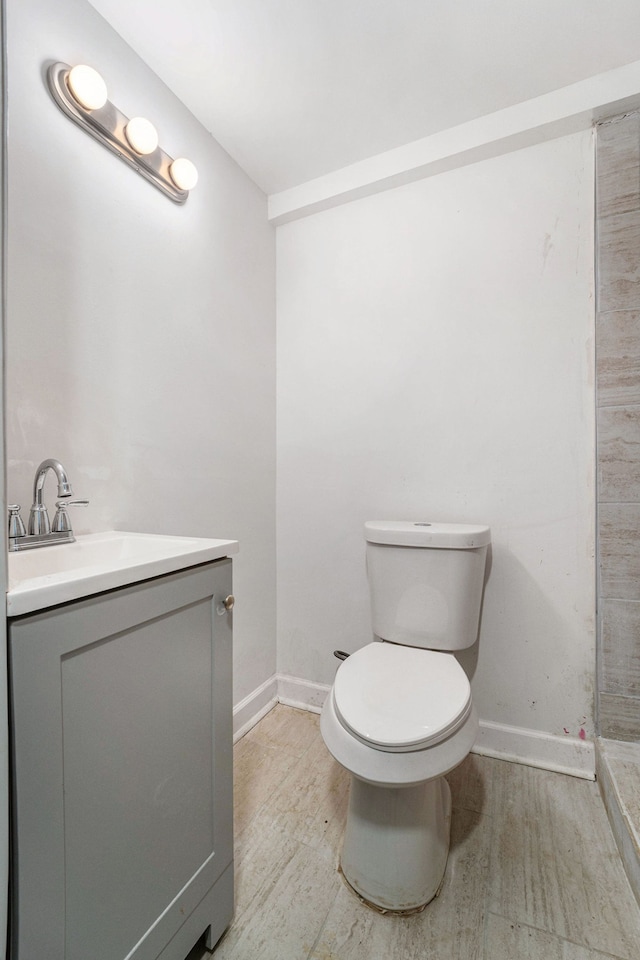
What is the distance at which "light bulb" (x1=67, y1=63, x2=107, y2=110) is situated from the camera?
1.05 meters

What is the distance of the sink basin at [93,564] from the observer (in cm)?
58

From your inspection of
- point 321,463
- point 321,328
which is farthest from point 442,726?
point 321,328

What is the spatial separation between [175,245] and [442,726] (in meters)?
1.53

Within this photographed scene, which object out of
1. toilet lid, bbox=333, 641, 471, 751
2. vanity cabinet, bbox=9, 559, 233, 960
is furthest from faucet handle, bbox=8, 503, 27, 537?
toilet lid, bbox=333, 641, 471, 751

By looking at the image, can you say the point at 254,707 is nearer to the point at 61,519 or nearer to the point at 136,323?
the point at 61,519

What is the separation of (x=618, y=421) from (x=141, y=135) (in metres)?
1.62

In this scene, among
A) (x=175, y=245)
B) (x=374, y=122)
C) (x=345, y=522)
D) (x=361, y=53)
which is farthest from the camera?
(x=345, y=522)

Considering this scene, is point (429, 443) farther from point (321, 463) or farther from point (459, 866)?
point (459, 866)

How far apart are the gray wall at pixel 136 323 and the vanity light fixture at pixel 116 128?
0.03m

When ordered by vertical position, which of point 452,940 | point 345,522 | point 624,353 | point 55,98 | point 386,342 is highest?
point 55,98

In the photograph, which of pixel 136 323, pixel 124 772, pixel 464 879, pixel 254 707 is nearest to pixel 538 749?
pixel 464 879

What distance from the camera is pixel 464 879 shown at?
3.57 ft

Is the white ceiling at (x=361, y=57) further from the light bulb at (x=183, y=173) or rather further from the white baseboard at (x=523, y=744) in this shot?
the white baseboard at (x=523, y=744)

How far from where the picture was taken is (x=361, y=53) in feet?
4.23
